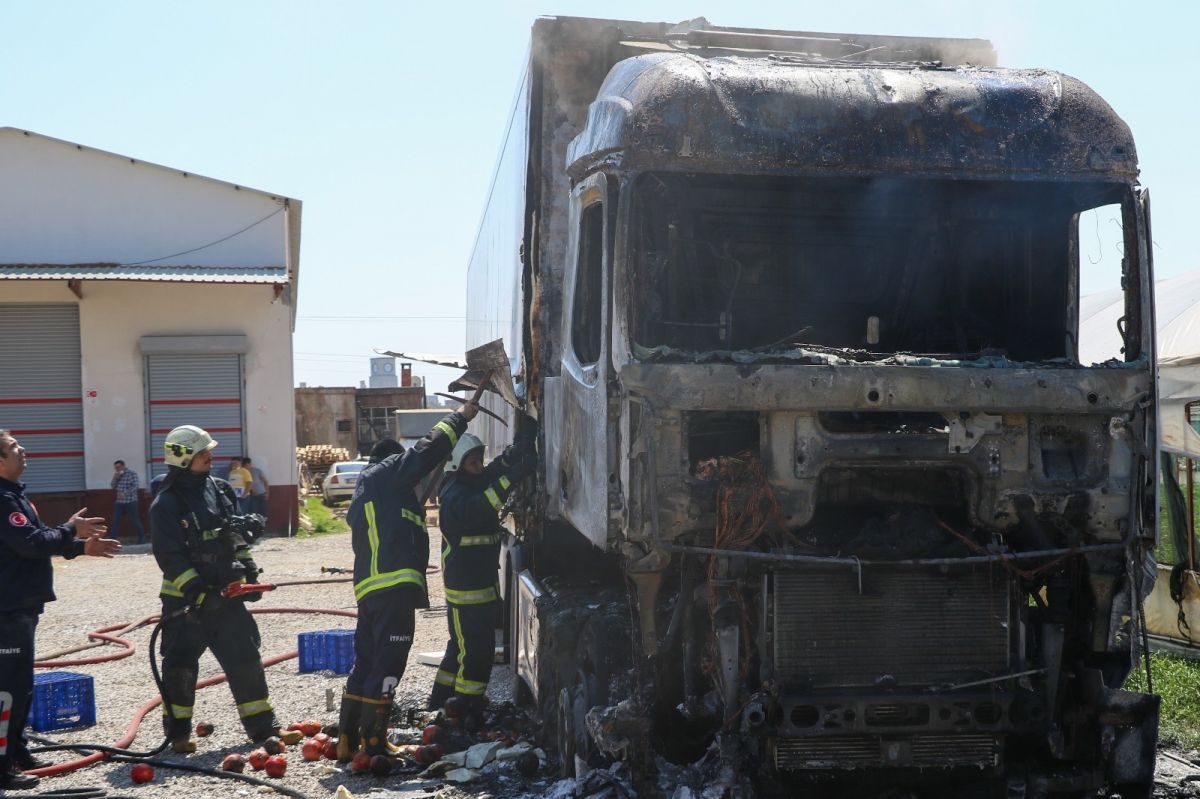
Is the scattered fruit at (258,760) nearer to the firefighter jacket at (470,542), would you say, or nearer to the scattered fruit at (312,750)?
the scattered fruit at (312,750)

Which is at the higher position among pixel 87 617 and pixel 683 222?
pixel 683 222

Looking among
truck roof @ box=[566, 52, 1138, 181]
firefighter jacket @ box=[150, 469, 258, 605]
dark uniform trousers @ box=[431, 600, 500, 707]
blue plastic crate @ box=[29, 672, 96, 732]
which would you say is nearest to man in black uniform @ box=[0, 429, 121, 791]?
firefighter jacket @ box=[150, 469, 258, 605]

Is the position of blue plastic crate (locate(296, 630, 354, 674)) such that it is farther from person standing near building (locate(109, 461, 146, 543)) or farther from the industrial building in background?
the industrial building in background

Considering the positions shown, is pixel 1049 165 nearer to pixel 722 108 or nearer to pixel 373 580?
pixel 722 108

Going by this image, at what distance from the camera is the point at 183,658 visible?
7.64 m

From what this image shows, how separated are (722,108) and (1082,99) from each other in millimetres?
1454

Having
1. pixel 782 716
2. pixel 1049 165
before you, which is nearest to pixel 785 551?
pixel 782 716

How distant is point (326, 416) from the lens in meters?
44.7

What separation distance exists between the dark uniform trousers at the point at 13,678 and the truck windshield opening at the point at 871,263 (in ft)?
14.0

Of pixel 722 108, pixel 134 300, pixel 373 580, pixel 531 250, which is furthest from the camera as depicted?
pixel 134 300

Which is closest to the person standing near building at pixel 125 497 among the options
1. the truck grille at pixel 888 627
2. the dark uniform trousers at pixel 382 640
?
the dark uniform trousers at pixel 382 640

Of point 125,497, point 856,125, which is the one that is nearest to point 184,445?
point 856,125

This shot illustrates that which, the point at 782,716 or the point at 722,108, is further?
the point at 722,108

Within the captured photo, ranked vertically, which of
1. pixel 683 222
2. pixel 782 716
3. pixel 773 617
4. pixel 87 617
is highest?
pixel 683 222
